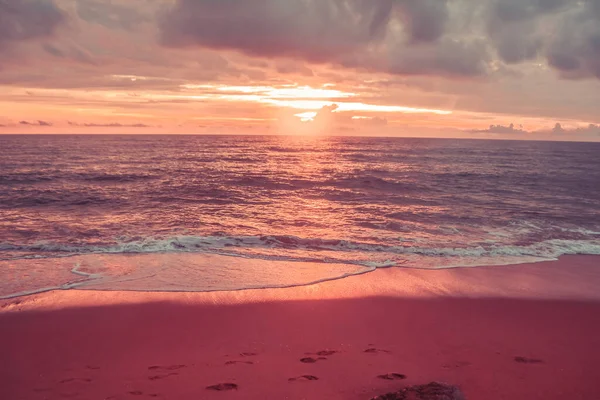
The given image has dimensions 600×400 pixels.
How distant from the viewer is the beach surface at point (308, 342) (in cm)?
582

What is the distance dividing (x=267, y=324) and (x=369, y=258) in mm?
5719

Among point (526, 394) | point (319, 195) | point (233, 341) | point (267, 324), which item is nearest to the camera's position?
point (526, 394)

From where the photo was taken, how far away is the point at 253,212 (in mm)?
19828

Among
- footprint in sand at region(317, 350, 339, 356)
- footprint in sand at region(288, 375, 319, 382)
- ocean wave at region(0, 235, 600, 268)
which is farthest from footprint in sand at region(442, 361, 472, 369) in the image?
ocean wave at region(0, 235, 600, 268)

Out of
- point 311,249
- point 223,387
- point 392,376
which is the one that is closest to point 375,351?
point 392,376

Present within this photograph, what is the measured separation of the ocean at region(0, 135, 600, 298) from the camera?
1118cm

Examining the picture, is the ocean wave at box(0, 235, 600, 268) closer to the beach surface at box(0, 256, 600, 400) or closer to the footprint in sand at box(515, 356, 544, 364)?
the beach surface at box(0, 256, 600, 400)

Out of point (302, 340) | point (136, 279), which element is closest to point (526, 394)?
point (302, 340)

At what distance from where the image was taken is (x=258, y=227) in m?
16.6

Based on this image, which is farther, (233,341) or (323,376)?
(233,341)

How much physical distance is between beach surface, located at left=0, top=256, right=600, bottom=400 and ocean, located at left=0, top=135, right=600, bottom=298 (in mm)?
1347

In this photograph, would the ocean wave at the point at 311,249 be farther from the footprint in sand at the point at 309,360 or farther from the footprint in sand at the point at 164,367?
the footprint in sand at the point at 164,367

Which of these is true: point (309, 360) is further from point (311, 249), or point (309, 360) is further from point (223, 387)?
point (311, 249)

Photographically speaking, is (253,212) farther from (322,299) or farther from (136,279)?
(322,299)
